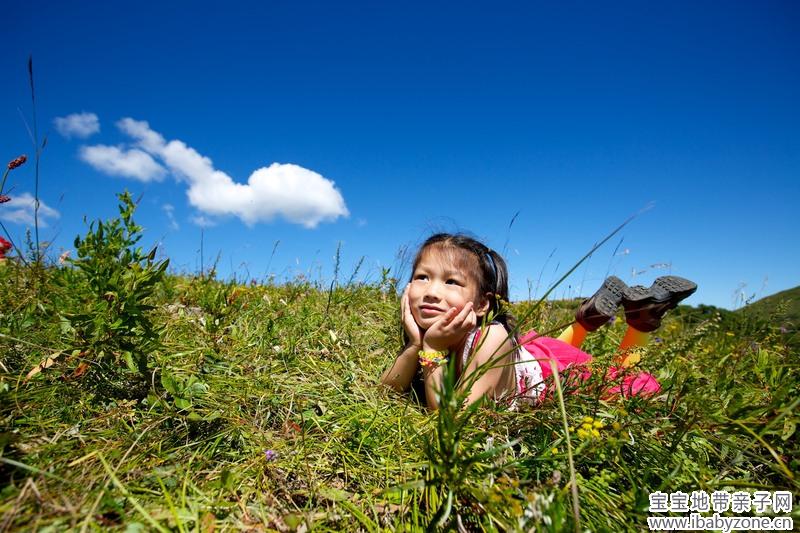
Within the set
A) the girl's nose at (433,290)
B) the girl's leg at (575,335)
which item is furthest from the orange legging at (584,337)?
the girl's nose at (433,290)

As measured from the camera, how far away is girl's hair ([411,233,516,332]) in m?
3.28

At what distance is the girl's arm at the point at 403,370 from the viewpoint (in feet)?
8.71

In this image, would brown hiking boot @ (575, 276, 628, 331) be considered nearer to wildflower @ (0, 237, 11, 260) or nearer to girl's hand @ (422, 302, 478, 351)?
girl's hand @ (422, 302, 478, 351)

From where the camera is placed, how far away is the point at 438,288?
3.06 m

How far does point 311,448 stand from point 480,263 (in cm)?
215

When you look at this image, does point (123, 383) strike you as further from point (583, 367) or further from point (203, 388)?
point (583, 367)

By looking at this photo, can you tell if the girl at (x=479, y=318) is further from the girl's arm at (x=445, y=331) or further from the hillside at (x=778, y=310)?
the hillside at (x=778, y=310)


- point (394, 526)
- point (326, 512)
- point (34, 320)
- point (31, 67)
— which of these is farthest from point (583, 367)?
point (31, 67)

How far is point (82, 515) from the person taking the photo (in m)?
1.10

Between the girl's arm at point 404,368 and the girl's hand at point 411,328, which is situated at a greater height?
the girl's hand at point 411,328

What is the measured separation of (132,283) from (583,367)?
2.25m

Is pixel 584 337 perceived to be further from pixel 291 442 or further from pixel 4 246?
pixel 4 246

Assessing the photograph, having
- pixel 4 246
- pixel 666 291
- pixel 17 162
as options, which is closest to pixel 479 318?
pixel 666 291

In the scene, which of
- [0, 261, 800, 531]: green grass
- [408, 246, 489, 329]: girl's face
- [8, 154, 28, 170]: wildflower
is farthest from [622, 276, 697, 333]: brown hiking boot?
[8, 154, 28, 170]: wildflower
